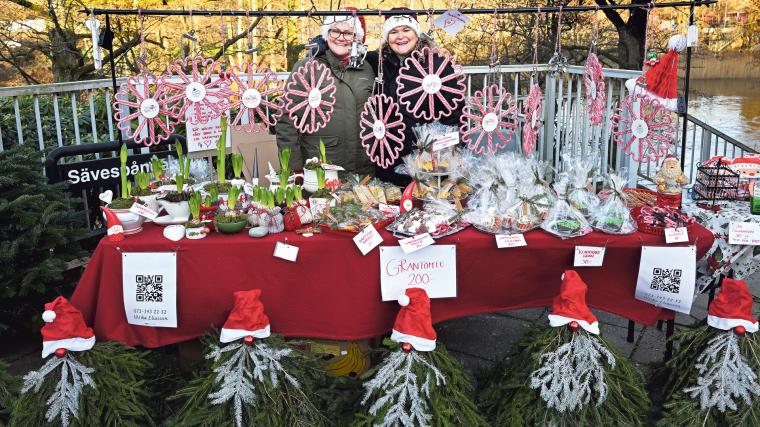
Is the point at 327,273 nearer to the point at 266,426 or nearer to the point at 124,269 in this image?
the point at 266,426

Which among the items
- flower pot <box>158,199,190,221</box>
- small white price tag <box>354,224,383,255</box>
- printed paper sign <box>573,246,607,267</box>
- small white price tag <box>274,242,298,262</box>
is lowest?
printed paper sign <box>573,246,607,267</box>

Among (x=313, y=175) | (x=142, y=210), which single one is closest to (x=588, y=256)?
(x=313, y=175)

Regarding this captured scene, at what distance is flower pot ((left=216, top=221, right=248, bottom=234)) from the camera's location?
265cm

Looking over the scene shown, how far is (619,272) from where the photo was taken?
2680mm

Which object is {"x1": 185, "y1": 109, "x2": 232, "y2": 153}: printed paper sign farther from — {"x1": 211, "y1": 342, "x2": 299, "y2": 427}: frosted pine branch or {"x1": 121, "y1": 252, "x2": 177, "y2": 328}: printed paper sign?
{"x1": 211, "y1": 342, "x2": 299, "y2": 427}: frosted pine branch

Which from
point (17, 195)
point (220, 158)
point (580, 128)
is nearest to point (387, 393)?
point (220, 158)

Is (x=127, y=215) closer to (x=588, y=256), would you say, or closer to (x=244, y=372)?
(x=244, y=372)

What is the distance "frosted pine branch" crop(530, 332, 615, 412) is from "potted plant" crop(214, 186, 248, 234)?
1.33 metres

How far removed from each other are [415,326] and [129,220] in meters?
1.31

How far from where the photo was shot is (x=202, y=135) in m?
4.07

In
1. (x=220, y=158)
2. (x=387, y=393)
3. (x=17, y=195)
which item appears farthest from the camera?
(x=17, y=195)

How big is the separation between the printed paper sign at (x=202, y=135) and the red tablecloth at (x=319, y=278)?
140 centimetres

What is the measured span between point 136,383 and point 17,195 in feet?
5.19


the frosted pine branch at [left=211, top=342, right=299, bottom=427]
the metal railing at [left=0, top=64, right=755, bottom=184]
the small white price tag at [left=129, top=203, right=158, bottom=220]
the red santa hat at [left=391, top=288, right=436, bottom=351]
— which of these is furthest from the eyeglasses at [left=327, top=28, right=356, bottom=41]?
the frosted pine branch at [left=211, top=342, right=299, bottom=427]
